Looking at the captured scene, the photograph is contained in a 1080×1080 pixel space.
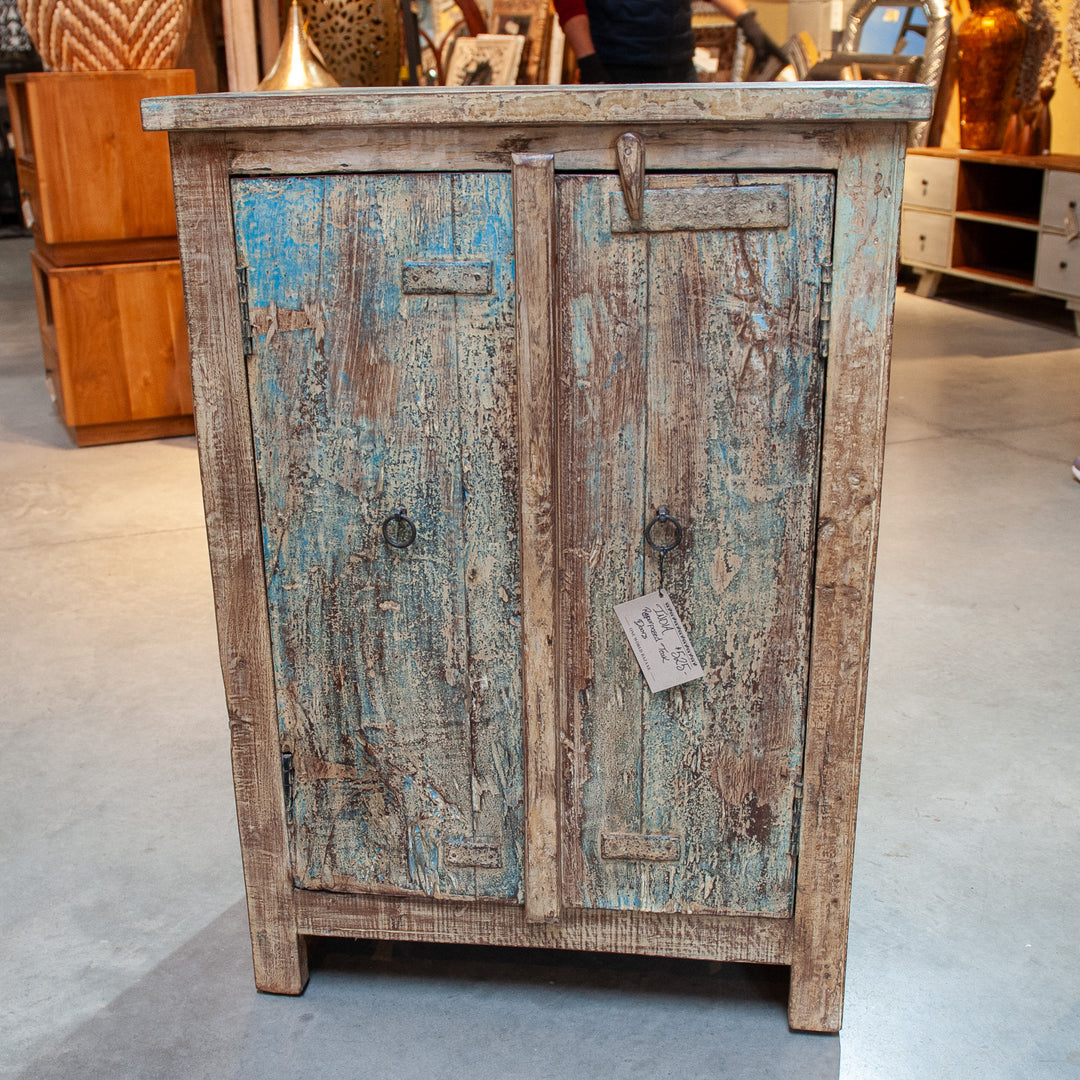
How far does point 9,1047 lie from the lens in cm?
146

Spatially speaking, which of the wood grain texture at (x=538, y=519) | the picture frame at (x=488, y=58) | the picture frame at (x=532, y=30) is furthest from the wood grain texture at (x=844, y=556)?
the picture frame at (x=532, y=30)

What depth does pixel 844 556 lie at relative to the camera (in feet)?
4.33

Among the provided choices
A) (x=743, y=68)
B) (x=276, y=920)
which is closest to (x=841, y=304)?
(x=276, y=920)

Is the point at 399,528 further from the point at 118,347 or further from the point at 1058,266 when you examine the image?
the point at 1058,266

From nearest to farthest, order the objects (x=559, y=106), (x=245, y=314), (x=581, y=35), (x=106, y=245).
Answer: (x=559, y=106) < (x=245, y=314) < (x=581, y=35) < (x=106, y=245)

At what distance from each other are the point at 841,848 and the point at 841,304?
1.96ft

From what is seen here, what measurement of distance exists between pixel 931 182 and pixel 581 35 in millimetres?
2920

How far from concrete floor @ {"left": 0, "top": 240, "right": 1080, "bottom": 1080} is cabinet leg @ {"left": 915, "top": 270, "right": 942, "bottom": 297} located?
310 centimetres

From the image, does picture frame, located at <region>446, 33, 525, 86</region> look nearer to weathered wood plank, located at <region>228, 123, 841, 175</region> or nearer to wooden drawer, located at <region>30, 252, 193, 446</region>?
wooden drawer, located at <region>30, 252, 193, 446</region>

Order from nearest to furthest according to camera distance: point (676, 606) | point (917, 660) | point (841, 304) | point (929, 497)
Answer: point (841, 304) → point (676, 606) → point (917, 660) → point (929, 497)

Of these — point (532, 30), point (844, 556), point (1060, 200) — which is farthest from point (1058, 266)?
point (844, 556)

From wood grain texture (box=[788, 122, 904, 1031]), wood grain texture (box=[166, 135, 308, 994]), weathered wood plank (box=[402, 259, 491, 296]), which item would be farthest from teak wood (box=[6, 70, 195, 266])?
wood grain texture (box=[788, 122, 904, 1031])

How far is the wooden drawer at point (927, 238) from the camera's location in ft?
19.0

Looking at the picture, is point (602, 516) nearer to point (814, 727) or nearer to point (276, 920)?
point (814, 727)
